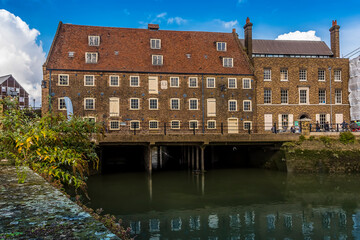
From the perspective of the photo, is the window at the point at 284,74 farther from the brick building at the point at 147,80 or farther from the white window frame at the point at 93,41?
the white window frame at the point at 93,41

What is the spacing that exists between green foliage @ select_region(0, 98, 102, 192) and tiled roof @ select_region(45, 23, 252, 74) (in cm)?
2381

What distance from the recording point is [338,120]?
1379 inches

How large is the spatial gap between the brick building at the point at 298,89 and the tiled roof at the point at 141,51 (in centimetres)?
241

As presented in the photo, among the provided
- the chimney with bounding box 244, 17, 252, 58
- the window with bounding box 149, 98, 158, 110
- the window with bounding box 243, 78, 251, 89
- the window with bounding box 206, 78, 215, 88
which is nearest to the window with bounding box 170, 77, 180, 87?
the window with bounding box 149, 98, 158, 110

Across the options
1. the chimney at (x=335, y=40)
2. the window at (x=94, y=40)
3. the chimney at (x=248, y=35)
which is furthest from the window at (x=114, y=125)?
the chimney at (x=335, y=40)

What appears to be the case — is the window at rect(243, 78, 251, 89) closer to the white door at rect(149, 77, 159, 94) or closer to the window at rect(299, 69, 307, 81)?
the window at rect(299, 69, 307, 81)

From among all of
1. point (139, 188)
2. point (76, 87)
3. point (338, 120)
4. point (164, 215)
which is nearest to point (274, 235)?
point (164, 215)

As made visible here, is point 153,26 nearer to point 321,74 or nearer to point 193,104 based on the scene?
point 193,104

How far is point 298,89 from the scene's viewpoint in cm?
3462

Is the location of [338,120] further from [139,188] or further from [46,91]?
[46,91]

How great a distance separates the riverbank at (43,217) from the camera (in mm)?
3035

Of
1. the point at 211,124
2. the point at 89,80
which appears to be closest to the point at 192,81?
the point at 211,124

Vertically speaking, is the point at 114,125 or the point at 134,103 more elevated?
the point at 134,103

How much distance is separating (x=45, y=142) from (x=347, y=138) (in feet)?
78.3
